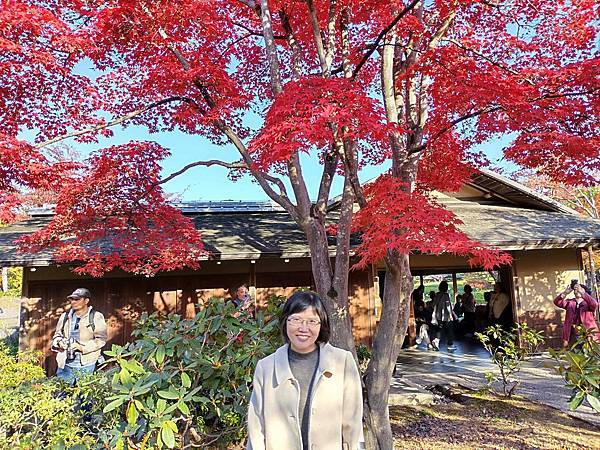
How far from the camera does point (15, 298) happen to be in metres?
22.4

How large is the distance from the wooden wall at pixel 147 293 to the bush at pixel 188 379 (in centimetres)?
480

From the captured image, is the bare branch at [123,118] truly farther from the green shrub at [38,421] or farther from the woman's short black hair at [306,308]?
the woman's short black hair at [306,308]

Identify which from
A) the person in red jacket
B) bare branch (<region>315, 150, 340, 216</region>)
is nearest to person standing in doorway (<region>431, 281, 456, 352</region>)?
the person in red jacket

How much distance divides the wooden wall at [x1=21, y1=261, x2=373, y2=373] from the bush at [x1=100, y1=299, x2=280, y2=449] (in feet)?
15.8

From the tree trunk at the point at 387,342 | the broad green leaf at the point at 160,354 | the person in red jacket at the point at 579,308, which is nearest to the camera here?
the broad green leaf at the point at 160,354

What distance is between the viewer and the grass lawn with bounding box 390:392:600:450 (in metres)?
4.70

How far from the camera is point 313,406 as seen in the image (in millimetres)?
2021

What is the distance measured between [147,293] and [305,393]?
24.1 ft

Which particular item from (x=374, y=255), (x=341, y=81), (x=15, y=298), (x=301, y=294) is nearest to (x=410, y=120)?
(x=341, y=81)

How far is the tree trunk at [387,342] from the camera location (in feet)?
15.2

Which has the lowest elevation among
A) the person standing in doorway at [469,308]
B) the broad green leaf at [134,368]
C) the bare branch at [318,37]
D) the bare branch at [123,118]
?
the person standing in doorway at [469,308]

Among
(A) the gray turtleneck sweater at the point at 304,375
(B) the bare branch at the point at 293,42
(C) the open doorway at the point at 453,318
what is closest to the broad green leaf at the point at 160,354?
(A) the gray turtleneck sweater at the point at 304,375

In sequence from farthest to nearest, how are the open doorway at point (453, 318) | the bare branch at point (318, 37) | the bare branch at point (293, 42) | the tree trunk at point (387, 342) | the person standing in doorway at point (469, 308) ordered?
the person standing in doorway at point (469, 308) < the open doorway at point (453, 318) < the bare branch at point (293, 42) < the bare branch at point (318, 37) < the tree trunk at point (387, 342)

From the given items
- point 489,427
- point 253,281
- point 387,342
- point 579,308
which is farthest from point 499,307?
point 387,342
